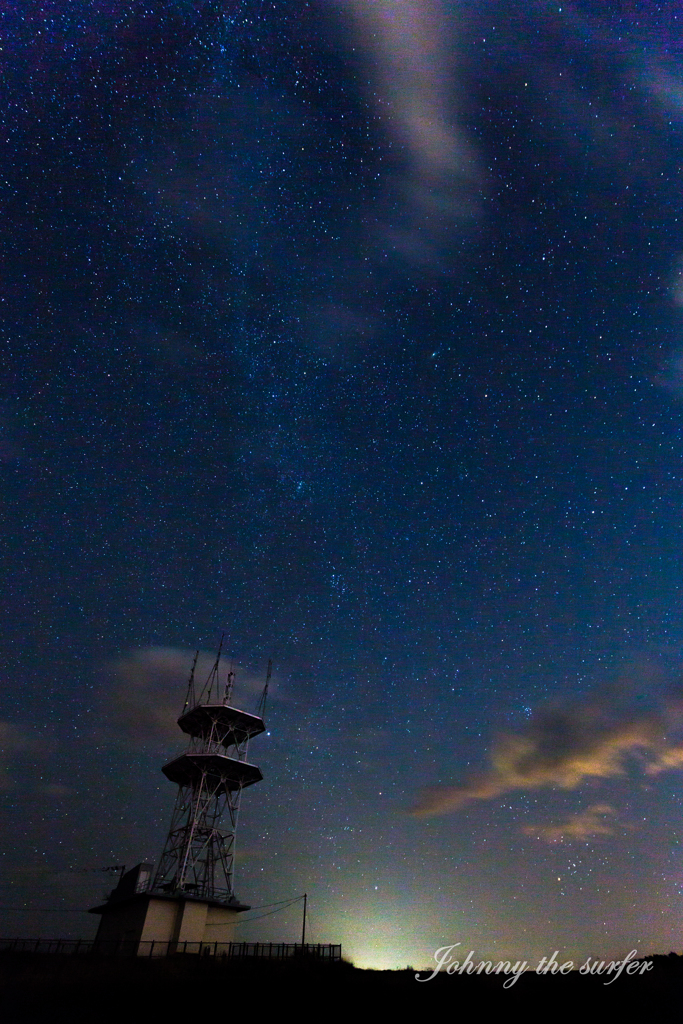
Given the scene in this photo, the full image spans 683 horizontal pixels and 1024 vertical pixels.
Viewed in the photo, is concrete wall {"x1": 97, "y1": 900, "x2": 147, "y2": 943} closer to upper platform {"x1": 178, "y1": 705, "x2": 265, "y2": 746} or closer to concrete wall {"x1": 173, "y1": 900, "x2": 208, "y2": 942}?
concrete wall {"x1": 173, "y1": 900, "x2": 208, "y2": 942}

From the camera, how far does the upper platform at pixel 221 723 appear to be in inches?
1635

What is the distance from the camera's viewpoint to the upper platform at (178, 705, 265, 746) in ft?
136

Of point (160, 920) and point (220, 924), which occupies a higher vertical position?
point (220, 924)

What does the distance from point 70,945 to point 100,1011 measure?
62.4 feet

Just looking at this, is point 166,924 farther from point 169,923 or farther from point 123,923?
Answer: point 123,923

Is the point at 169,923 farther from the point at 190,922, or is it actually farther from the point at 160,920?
the point at 190,922

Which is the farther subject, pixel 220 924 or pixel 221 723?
pixel 221 723

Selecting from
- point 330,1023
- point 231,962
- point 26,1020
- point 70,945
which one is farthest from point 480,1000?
point 70,945

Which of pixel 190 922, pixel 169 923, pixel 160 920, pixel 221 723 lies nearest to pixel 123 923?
pixel 160 920

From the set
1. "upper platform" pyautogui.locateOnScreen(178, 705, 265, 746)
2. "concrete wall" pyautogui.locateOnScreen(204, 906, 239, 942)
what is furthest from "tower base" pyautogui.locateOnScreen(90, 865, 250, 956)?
"upper platform" pyautogui.locateOnScreen(178, 705, 265, 746)

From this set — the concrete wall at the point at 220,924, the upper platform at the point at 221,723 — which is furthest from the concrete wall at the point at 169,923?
the upper platform at the point at 221,723

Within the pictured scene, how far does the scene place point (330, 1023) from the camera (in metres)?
19.6

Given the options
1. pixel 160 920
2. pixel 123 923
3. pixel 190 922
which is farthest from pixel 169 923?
pixel 123 923

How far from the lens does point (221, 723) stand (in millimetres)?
41906
